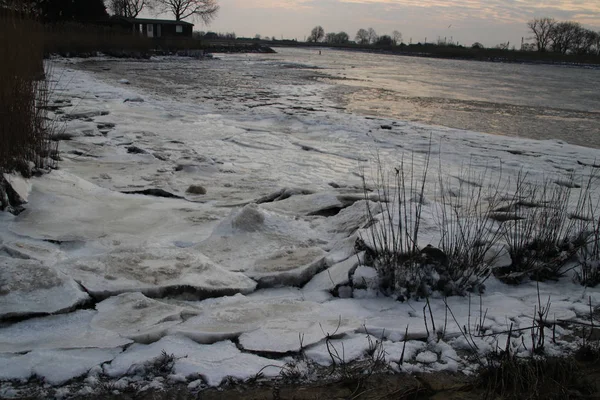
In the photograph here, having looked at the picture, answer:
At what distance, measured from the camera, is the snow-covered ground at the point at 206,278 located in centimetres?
251

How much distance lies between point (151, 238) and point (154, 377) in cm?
190

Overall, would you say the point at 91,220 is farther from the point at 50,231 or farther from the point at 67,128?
the point at 67,128

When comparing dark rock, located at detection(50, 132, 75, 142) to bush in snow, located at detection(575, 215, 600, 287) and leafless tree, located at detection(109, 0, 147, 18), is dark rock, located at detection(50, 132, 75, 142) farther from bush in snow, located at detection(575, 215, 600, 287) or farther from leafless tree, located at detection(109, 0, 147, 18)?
leafless tree, located at detection(109, 0, 147, 18)

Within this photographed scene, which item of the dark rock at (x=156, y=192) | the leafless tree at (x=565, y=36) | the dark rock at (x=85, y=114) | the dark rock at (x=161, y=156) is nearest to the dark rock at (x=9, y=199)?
the dark rock at (x=156, y=192)

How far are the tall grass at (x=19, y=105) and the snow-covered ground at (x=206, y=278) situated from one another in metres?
0.30

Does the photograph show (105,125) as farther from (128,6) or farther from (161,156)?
(128,6)

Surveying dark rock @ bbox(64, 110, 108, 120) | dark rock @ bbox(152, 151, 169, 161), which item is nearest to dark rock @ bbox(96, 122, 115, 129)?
dark rock @ bbox(64, 110, 108, 120)

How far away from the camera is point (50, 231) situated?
12.8ft

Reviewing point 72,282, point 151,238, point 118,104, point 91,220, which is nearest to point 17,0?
point 91,220

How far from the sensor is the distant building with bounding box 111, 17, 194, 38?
5234cm

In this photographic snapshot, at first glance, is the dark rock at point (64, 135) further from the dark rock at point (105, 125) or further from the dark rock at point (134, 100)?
the dark rock at point (134, 100)

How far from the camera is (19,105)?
498 cm

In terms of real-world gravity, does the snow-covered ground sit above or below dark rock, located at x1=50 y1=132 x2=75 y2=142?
below

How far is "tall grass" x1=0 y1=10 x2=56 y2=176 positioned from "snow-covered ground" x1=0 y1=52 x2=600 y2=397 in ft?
0.99
